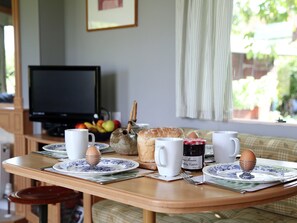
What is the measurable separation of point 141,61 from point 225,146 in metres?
1.77

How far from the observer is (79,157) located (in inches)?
61.6

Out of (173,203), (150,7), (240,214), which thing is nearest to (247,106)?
(150,7)

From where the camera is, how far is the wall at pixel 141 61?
9.70 feet

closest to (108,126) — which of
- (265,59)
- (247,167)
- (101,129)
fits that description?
(101,129)

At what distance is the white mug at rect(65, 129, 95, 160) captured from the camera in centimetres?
154

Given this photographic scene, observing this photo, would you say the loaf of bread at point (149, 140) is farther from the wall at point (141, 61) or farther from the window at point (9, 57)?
the window at point (9, 57)

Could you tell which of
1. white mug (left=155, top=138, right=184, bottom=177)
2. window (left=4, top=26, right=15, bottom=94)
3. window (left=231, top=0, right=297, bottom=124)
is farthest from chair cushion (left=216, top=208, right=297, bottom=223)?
window (left=4, top=26, right=15, bottom=94)

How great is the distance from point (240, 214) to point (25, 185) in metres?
2.10

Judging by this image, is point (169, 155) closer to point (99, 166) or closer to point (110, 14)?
point (99, 166)

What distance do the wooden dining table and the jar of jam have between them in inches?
6.6

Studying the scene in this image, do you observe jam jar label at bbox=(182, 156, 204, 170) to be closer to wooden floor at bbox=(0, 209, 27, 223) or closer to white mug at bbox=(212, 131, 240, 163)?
white mug at bbox=(212, 131, 240, 163)

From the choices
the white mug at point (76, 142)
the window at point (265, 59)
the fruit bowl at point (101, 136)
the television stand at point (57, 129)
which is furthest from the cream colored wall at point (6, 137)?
the white mug at point (76, 142)

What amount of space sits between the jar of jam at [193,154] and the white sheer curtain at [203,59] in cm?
125

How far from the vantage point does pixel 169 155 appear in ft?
4.20
